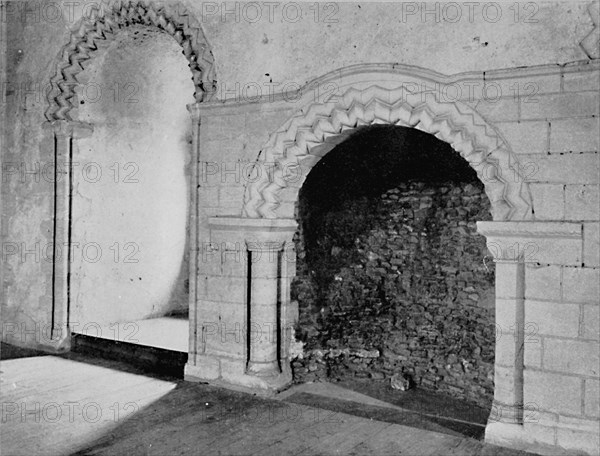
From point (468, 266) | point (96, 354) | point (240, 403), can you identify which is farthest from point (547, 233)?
point (96, 354)

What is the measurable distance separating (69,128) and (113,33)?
39.5 inches

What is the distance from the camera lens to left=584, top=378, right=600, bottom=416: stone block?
3.35 metres

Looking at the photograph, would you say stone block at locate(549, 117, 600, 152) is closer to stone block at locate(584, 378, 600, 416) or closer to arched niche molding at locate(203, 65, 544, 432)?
arched niche molding at locate(203, 65, 544, 432)

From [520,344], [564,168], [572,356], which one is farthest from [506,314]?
[564,168]

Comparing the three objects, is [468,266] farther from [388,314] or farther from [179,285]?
[179,285]

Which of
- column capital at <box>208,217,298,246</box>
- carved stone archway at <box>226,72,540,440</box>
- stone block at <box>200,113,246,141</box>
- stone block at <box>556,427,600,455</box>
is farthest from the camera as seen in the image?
stone block at <box>200,113,246,141</box>

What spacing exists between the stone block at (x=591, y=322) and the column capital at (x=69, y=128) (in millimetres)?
4663

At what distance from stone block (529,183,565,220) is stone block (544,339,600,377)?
28.1 inches

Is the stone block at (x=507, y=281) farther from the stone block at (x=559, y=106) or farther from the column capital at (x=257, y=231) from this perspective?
the column capital at (x=257, y=231)

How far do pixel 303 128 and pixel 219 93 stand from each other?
0.84 metres

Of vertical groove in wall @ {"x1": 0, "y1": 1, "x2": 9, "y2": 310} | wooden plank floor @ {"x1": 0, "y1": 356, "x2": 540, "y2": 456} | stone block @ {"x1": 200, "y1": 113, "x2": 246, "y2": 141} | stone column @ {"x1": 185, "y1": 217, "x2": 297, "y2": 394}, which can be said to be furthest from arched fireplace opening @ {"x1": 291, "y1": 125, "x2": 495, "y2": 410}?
vertical groove in wall @ {"x1": 0, "y1": 1, "x2": 9, "y2": 310}

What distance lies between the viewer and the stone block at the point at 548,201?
3465 millimetres

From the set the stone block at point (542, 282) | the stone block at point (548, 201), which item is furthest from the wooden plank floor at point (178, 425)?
the stone block at point (548, 201)

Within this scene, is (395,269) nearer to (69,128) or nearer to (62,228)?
(62,228)
